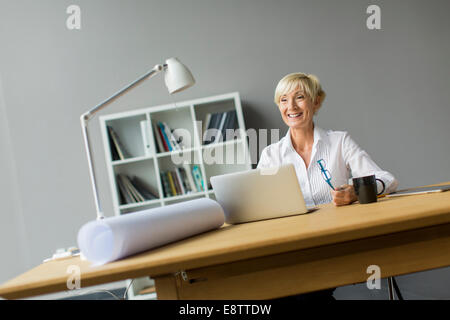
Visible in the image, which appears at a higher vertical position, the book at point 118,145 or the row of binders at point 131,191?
the book at point 118,145

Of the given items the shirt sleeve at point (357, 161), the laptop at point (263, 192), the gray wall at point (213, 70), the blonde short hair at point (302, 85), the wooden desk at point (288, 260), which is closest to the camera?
the wooden desk at point (288, 260)

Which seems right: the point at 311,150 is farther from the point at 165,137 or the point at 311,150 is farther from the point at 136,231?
the point at 165,137

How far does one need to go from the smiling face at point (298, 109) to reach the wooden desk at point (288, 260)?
4.40ft

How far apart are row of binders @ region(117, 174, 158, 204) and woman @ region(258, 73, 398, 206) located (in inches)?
59.7

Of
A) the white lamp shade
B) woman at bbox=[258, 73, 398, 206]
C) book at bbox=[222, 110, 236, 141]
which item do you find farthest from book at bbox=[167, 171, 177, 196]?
the white lamp shade

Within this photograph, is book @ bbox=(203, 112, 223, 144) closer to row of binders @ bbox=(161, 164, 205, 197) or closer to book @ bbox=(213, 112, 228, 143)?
book @ bbox=(213, 112, 228, 143)

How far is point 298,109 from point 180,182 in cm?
152

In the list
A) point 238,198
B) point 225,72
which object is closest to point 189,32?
point 225,72

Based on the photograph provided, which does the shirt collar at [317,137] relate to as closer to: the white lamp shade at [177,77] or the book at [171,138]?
the white lamp shade at [177,77]

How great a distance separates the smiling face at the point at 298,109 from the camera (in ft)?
7.39

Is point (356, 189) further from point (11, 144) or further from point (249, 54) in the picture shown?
point (11, 144)

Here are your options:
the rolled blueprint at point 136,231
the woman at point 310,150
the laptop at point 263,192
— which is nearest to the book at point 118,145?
the woman at point 310,150

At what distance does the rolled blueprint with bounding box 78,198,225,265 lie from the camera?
87 cm
